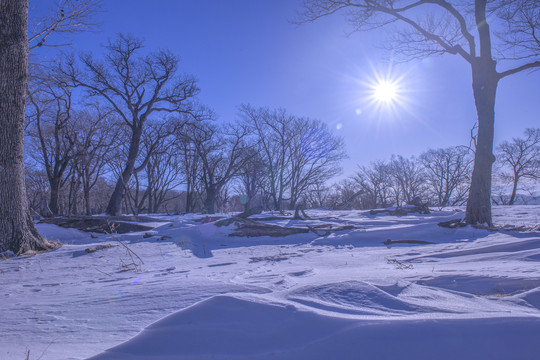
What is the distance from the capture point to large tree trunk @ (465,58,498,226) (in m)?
5.66

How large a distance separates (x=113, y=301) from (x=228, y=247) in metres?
3.06

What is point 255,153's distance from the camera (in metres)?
24.6

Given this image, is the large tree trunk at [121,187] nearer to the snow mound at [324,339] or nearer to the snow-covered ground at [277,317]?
the snow-covered ground at [277,317]

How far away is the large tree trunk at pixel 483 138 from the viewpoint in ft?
18.6

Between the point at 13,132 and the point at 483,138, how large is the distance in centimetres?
839

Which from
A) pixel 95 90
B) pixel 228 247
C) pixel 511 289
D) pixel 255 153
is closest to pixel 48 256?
pixel 228 247

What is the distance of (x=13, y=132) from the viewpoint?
3934 millimetres

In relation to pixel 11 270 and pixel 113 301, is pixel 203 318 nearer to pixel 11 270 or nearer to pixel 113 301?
pixel 113 301

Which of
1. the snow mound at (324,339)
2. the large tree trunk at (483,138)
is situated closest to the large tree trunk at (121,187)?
the large tree trunk at (483,138)

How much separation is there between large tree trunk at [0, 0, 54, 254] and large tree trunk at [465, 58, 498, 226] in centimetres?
773

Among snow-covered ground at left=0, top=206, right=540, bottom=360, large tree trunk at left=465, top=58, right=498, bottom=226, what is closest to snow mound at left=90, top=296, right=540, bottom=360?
snow-covered ground at left=0, top=206, right=540, bottom=360

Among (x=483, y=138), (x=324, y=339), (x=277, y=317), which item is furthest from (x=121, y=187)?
(x=324, y=339)

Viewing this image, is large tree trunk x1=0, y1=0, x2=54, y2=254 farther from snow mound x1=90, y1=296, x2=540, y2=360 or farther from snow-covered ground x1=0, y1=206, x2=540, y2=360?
snow mound x1=90, y1=296, x2=540, y2=360

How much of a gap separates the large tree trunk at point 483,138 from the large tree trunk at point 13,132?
7.73 metres
